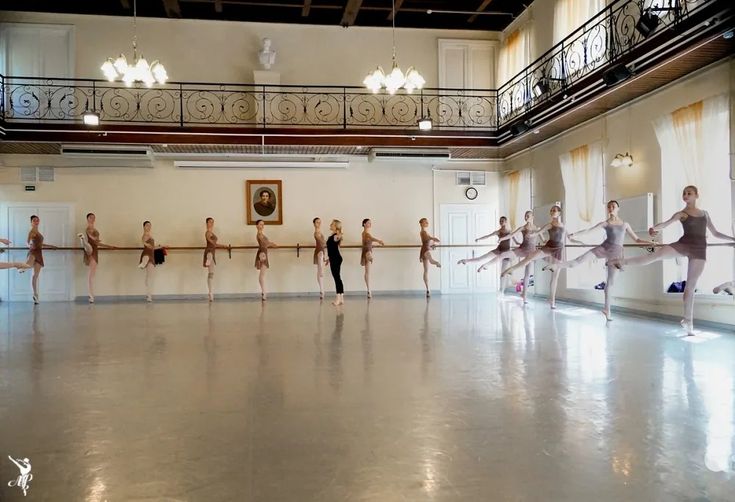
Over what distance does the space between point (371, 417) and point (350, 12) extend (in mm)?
11084

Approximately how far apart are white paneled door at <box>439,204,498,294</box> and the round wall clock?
0.20 meters

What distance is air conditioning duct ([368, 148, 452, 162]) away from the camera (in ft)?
39.4

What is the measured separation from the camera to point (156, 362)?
445 centimetres

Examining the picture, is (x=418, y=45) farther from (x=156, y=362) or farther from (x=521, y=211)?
(x=156, y=362)

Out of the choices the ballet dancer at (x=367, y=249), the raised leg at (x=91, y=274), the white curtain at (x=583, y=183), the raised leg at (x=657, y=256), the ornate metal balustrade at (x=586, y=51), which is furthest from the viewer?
the ballet dancer at (x=367, y=249)

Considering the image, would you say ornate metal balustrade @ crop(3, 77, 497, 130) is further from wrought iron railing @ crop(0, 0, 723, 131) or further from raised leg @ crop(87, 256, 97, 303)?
raised leg @ crop(87, 256, 97, 303)

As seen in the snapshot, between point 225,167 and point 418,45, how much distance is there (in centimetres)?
554

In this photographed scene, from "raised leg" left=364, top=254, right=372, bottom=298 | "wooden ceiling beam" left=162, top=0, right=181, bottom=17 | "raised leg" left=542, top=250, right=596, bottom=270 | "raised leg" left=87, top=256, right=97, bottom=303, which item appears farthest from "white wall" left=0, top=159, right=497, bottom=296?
"raised leg" left=542, top=250, right=596, bottom=270

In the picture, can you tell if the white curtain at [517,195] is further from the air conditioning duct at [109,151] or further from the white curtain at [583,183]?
the air conditioning duct at [109,151]

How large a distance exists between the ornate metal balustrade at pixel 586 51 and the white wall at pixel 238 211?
2.30 meters

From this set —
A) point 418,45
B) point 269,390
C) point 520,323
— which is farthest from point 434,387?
point 418,45

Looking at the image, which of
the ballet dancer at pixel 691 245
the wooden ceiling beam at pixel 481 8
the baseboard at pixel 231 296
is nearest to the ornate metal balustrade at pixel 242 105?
the wooden ceiling beam at pixel 481 8

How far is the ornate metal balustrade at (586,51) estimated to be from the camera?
7.59m

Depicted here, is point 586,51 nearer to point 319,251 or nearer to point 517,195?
point 517,195
